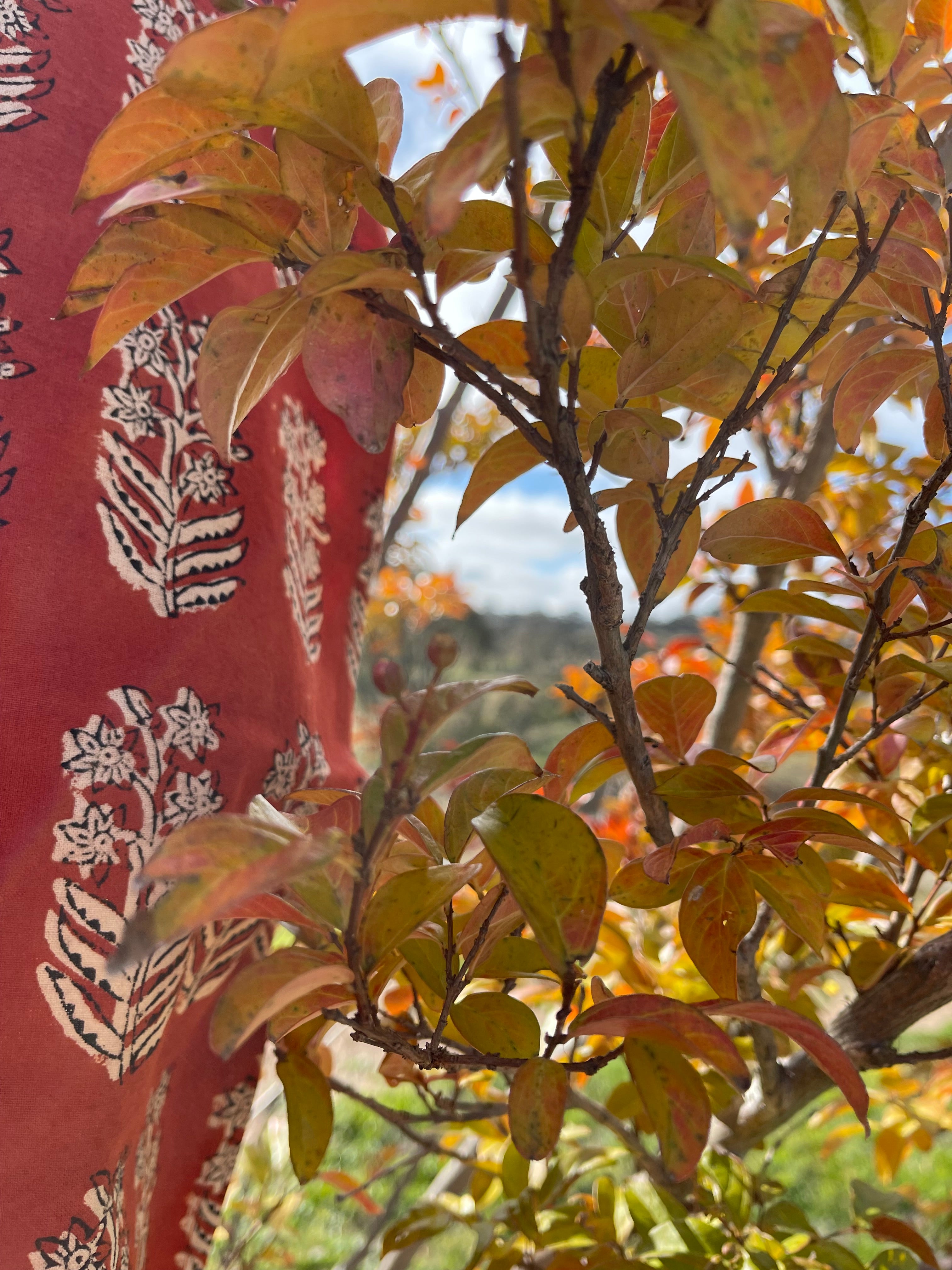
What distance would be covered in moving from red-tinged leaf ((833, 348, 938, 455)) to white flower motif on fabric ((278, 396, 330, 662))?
1.08ft

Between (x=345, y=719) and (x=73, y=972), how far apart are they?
315mm

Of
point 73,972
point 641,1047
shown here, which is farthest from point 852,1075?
point 73,972

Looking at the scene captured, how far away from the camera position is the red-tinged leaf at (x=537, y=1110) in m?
0.33

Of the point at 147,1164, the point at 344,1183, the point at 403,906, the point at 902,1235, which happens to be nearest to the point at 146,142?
the point at 403,906

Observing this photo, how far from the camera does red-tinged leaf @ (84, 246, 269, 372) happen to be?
308 mm

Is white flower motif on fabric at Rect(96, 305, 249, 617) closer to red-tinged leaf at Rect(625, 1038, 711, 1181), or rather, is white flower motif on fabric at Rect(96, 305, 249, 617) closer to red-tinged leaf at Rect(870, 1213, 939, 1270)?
red-tinged leaf at Rect(625, 1038, 711, 1181)

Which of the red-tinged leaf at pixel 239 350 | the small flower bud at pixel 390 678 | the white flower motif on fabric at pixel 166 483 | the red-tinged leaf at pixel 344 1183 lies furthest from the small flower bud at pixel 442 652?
the red-tinged leaf at pixel 344 1183

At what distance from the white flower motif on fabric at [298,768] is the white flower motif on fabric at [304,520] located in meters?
0.06

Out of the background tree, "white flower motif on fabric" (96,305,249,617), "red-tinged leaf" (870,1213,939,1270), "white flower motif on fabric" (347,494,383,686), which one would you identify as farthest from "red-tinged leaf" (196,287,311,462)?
"red-tinged leaf" (870,1213,939,1270)

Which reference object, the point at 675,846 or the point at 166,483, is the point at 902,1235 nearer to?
the point at 675,846

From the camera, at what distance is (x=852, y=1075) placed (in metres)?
0.34

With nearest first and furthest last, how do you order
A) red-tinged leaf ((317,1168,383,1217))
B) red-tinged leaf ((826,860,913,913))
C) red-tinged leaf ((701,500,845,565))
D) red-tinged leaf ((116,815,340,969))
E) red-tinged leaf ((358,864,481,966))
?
red-tinged leaf ((116,815,340,969)), red-tinged leaf ((358,864,481,966)), red-tinged leaf ((701,500,845,565)), red-tinged leaf ((826,860,913,913)), red-tinged leaf ((317,1168,383,1217))

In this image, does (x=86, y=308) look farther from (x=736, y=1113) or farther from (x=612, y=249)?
(x=736, y=1113)

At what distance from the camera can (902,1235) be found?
57cm
